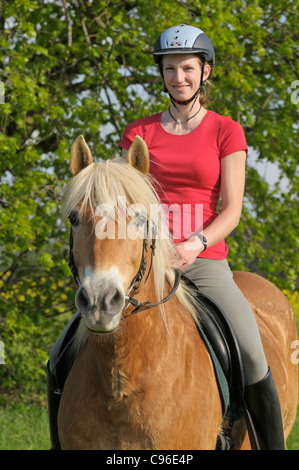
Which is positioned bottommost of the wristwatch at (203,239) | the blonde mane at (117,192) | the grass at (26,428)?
the grass at (26,428)

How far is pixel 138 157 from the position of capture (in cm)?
266

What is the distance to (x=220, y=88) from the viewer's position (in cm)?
725

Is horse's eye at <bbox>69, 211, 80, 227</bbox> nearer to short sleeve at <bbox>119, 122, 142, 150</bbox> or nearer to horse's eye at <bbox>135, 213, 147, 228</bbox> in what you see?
horse's eye at <bbox>135, 213, 147, 228</bbox>

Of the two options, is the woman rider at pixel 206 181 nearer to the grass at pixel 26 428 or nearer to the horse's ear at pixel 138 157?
the horse's ear at pixel 138 157

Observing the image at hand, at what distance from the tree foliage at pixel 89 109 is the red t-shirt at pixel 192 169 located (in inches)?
126

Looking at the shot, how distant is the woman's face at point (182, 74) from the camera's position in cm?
325

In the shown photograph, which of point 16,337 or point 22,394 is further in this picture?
point 22,394

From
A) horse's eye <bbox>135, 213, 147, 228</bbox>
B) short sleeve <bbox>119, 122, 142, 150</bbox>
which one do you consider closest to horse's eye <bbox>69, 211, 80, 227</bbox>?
horse's eye <bbox>135, 213, 147, 228</bbox>

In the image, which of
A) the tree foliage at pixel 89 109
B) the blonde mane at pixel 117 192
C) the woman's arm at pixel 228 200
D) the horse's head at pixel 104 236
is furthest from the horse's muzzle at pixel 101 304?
the tree foliage at pixel 89 109

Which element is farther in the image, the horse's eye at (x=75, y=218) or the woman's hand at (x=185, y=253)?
the woman's hand at (x=185, y=253)

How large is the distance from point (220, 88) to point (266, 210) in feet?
6.37

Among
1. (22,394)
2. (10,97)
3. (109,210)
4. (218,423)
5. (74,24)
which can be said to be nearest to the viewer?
(109,210)
